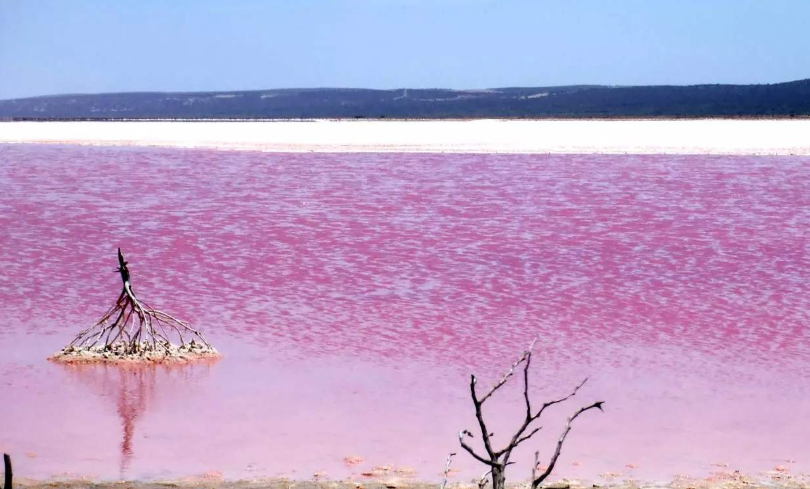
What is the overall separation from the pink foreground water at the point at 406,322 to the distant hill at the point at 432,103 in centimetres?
5948

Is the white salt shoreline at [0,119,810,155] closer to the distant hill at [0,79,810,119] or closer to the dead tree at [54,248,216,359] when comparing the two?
the dead tree at [54,248,216,359]

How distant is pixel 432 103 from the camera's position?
125375mm

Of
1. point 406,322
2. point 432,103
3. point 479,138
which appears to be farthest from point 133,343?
point 432,103

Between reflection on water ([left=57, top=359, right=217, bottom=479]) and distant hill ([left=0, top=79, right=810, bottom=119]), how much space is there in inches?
2723

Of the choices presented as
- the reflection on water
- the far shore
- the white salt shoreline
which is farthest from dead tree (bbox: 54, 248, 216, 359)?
the white salt shoreline

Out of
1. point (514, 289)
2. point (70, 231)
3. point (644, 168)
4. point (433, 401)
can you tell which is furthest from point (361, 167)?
point (433, 401)

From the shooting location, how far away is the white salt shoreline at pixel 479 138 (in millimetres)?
33406

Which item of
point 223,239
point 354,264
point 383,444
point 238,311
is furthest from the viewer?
point 223,239

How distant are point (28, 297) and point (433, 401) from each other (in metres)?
5.13

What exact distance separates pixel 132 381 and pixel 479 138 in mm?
30763

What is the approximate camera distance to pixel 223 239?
15.5 meters

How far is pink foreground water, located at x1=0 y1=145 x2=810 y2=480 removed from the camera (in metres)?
6.70

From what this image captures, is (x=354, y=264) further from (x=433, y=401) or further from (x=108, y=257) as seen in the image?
(x=433, y=401)

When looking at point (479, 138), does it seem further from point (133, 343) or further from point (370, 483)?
point (370, 483)
